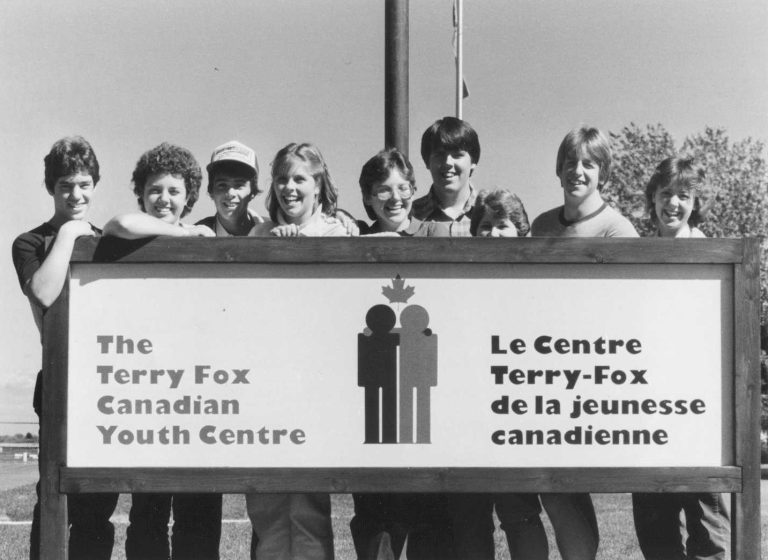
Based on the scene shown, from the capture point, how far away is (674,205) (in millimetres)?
5621

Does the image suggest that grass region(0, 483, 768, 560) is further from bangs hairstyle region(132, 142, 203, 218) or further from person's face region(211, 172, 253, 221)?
bangs hairstyle region(132, 142, 203, 218)

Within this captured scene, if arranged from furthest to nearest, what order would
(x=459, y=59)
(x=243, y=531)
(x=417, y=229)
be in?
1. (x=459, y=59)
2. (x=243, y=531)
3. (x=417, y=229)

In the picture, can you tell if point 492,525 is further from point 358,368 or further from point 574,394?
point 358,368

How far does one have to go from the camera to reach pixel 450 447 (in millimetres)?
4695

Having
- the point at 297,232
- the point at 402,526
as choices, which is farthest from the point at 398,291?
the point at 402,526

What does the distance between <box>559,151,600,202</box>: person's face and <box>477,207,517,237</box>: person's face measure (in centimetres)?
33

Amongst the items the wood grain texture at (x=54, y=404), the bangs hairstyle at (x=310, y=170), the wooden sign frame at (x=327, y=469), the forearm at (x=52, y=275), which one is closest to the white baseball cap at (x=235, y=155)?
the bangs hairstyle at (x=310, y=170)

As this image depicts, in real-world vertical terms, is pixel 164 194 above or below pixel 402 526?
above

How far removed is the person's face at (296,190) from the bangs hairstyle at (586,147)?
1177 mm

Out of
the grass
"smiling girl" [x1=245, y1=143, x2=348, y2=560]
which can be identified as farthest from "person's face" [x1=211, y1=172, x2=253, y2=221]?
the grass

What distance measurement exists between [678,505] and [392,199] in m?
2.12

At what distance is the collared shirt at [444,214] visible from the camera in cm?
546

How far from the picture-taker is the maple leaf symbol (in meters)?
4.70

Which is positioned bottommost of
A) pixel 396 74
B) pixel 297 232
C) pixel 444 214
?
pixel 297 232
